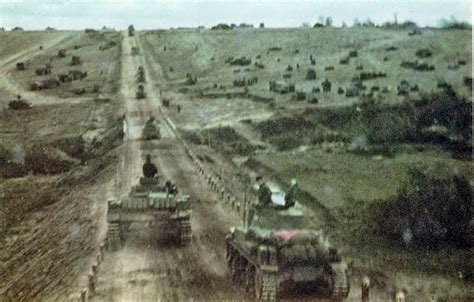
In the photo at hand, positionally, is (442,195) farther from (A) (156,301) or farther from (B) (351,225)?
(A) (156,301)

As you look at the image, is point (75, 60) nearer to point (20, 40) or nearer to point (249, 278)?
point (20, 40)

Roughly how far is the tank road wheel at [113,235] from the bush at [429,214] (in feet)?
25.4

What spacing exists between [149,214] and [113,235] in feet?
3.63

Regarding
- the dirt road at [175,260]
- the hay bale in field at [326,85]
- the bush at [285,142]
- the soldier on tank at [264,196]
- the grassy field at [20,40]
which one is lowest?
the dirt road at [175,260]

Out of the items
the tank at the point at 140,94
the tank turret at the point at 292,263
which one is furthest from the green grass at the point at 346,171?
the tank at the point at 140,94

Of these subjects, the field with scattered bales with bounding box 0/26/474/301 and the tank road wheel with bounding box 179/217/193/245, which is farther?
the tank road wheel with bounding box 179/217/193/245

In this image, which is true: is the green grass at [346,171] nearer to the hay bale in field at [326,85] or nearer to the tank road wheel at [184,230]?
the tank road wheel at [184,230]

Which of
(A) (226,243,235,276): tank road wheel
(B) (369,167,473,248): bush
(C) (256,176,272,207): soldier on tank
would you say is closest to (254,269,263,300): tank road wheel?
(C) (256,176,272,207): soldier on tank

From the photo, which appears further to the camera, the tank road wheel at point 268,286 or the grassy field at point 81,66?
the grassy field at point 81,66

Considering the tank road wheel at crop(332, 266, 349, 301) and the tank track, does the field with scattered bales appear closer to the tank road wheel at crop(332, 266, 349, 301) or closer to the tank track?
the tank track

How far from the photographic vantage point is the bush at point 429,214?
19.0m

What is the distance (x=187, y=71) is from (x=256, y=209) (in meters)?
24.1

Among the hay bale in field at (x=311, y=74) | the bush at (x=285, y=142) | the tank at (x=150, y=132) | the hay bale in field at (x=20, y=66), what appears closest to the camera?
the bush at (x=285, y=142)

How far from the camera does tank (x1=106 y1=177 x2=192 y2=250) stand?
1741 cm
